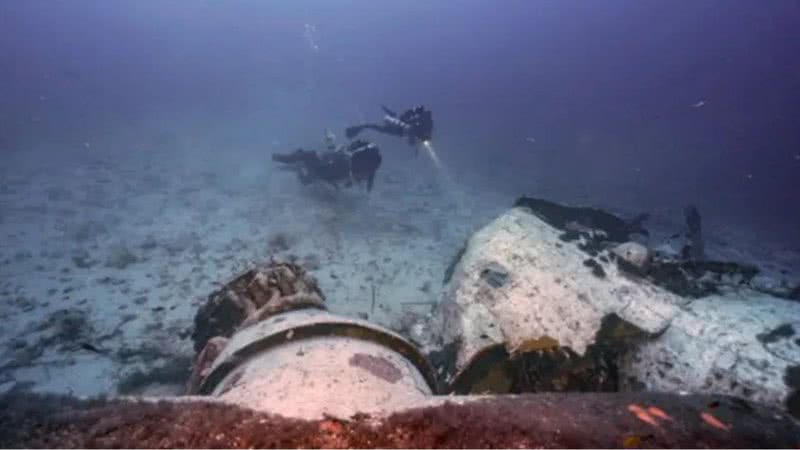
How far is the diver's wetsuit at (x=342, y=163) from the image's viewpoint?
11.1 meters

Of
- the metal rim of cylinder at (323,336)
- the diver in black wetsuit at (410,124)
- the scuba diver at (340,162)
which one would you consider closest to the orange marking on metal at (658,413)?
the metal rim of cylinder at (323,336)

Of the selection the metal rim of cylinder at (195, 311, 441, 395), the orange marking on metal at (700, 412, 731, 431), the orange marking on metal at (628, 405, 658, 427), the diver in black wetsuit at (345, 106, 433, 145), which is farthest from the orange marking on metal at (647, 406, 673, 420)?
the diver in black wetsuit at (345, 106, 433, 145)

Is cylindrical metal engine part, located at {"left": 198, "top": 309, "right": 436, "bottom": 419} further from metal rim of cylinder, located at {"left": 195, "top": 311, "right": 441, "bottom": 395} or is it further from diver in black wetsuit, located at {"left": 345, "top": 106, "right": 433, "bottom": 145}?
diver in black wetsuit, located at {"left": 345, "top": 106, "right": 433, "bottom": 145}

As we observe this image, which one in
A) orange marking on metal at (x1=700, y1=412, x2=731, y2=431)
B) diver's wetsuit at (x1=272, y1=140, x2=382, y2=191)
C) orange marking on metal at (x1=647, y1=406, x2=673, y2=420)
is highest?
diver's wetsuit at (x1=272, y1=140, x2=382, y2=191)

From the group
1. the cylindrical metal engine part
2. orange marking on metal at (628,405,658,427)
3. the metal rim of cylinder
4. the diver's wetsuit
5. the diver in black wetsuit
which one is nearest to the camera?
orange marking on metal at (628,405,658,427)

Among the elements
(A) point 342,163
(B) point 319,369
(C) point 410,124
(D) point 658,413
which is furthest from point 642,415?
(C) point 410,124

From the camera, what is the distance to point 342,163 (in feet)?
37.7

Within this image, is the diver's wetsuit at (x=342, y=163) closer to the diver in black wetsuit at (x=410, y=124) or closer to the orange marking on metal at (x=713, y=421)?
the diver in black wetsuit at (x=410, y=124)

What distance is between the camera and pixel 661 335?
4.47 meters

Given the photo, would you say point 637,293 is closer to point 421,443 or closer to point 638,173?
point 421,443

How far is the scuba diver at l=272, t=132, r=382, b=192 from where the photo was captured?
438 inches

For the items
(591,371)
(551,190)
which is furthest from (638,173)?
(591,371)

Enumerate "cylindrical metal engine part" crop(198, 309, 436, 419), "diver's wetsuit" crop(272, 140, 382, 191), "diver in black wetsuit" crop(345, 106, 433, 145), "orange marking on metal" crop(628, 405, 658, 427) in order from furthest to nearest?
1. "diver in black wetsuit" crop(345, 106, 433, 145)
2. "diver's wetsuit" crop(272, 140, 382, 191)
3. "cylindrical metal engine part" crop(198, 309, 436, 419)
4. "orange marking on metal" crop(628, 405, 658, 427)

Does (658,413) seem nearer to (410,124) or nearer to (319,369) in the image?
(319,369)
